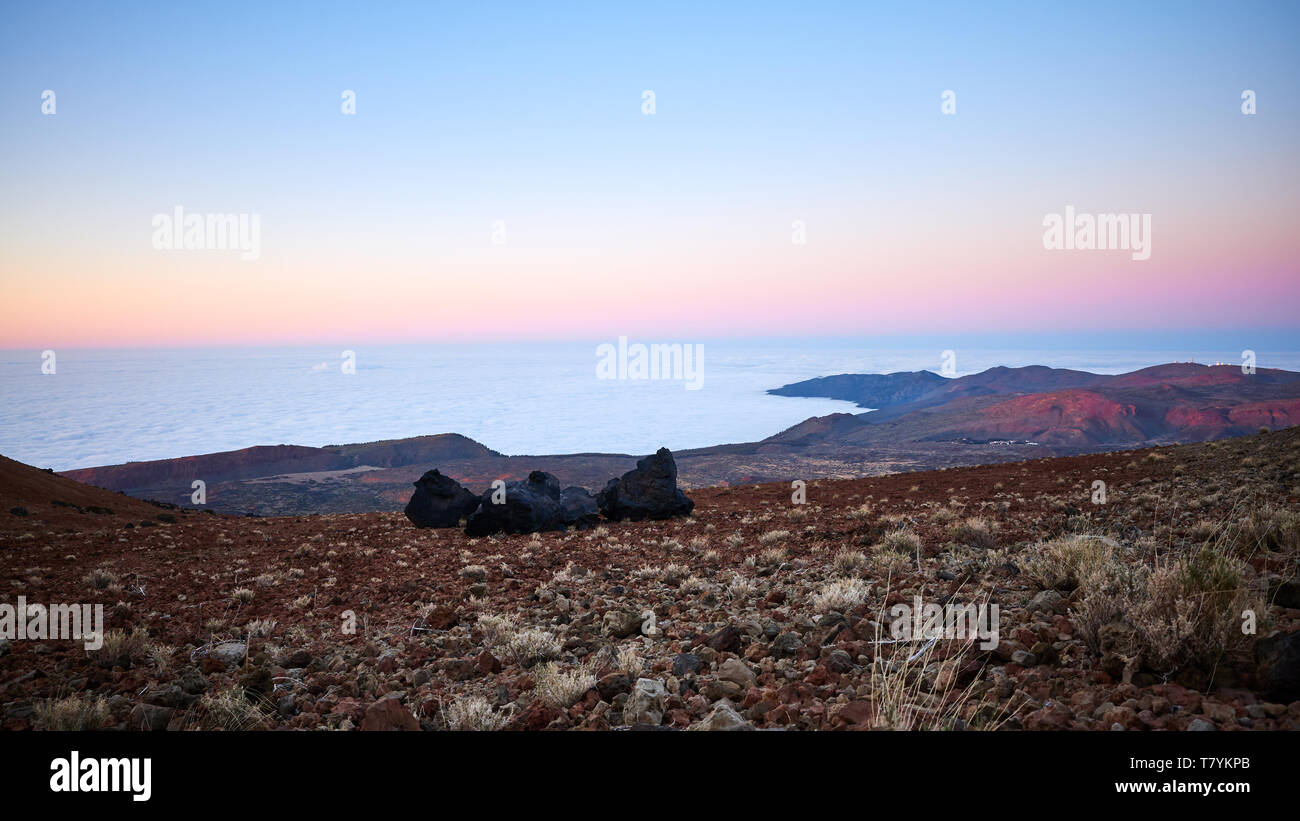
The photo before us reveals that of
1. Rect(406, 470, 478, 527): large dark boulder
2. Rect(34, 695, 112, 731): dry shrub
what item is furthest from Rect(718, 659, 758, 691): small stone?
Rect(406, 470, 478, 527): large dark boulder

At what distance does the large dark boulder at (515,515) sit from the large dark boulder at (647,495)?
1529 millimetres

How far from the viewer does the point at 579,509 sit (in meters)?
15.2

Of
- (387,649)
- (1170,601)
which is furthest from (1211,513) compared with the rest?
(387,649)

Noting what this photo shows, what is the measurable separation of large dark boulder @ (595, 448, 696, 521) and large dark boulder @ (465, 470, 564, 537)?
153cm

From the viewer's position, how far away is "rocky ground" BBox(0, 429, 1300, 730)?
3285mm

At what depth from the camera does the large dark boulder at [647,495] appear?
49.8 ft

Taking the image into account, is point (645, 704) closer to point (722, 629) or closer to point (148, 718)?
point (722, 629)

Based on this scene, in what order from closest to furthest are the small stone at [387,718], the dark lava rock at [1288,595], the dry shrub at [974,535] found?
the small stone at [387,718]
the dark lava rock at [1288,595]
the dry shrub at [974,535]

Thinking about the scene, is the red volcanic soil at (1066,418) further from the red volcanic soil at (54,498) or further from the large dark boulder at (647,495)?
the red volcanic soil at (54,498)

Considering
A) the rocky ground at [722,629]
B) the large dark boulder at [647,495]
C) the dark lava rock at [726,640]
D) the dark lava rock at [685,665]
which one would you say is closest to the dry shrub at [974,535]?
the rocky ground at [722,629]

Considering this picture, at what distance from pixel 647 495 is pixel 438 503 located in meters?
5.48
